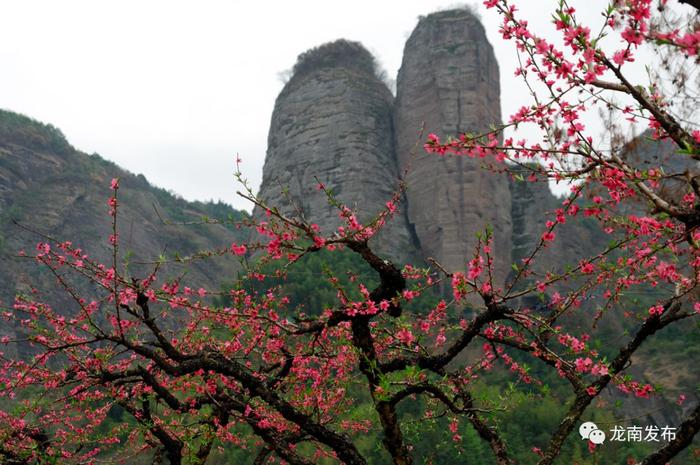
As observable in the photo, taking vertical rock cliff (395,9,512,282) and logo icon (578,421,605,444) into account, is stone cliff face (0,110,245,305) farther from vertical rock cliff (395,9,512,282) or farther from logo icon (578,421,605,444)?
logo icon (578,421,605,444)

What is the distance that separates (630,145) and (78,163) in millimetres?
54949

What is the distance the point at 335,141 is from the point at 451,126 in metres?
9.49

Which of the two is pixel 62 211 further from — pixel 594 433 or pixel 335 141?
pixel 594 433

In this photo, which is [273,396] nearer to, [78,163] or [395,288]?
[395,288]

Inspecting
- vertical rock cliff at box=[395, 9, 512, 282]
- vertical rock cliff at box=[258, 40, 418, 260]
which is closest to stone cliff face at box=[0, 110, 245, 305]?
vertical rock cliff at box=[258, 40, 418, 260]

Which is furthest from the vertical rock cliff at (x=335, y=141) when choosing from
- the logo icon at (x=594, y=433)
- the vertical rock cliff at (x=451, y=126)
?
the logo icon at (x=594, y=433)

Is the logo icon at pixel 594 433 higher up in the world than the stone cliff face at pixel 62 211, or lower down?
lower down

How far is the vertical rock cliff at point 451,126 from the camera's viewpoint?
117 feet

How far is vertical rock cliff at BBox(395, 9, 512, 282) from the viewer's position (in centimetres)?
3581

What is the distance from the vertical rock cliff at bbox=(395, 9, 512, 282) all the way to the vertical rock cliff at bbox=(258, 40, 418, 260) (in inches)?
80.3

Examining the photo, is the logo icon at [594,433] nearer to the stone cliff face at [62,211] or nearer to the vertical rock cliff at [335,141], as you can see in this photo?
the vertical rock cliff at [335,141]

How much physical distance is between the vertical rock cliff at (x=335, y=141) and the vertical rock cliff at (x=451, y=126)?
6.69 feet

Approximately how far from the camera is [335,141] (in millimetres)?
42156

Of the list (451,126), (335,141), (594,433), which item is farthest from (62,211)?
(594,433)
